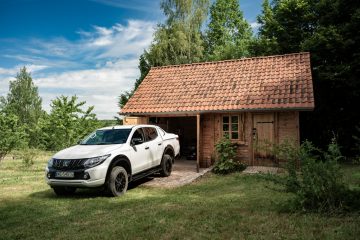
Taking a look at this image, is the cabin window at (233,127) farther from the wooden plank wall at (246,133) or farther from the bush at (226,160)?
the bush at (226,160)

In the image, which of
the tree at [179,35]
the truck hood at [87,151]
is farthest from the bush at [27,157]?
the tree at [179,35]

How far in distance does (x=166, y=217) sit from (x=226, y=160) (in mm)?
6938

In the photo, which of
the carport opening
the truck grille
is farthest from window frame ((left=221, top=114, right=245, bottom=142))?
the truck grille

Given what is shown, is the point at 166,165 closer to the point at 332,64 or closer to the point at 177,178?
the point at 177,178

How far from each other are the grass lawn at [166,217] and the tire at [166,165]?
1.64 meters

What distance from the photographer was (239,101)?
44.7 ft

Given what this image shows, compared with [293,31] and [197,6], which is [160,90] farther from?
[197,6]

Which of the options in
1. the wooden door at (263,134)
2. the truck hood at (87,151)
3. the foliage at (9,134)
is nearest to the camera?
the truck hood at (87,151)

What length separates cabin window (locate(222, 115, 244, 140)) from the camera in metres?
14.0

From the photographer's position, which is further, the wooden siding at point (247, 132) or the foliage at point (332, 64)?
the foliage at point (332, 64)

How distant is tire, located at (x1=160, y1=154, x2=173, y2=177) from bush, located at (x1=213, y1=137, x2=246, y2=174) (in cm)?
212

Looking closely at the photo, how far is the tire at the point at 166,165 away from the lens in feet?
37.2

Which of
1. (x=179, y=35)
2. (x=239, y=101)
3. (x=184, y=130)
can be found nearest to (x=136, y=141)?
(x=239, y=101)

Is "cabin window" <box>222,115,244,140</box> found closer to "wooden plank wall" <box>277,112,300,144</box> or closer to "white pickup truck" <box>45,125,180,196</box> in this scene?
"wooden plank wall" <box>277,112,300,144</box>
